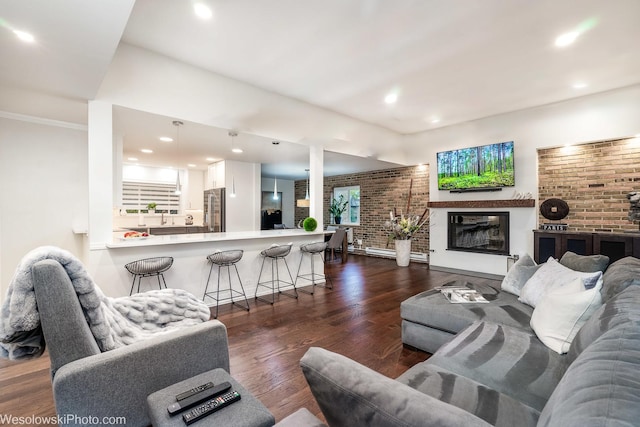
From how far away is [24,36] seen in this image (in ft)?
6.69

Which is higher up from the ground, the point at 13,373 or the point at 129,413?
the point at 129,413

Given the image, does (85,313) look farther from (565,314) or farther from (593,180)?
(593,180)

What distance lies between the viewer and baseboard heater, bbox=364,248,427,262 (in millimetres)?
6961

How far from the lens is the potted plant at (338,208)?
888cm

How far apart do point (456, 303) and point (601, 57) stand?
11.8 feet

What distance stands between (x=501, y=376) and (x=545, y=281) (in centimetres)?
131

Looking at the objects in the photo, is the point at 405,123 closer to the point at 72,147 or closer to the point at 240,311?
the point at 240,311

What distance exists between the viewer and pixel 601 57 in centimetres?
350

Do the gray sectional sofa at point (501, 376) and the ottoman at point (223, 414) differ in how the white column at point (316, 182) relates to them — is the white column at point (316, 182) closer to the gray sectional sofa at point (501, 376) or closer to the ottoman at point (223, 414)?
the gray sectional sofa at point (501, 376)

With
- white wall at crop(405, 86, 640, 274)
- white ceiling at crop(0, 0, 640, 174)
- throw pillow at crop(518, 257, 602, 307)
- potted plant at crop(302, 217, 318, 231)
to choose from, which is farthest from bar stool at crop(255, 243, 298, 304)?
white wall at crop(405, 86, 640, 274)

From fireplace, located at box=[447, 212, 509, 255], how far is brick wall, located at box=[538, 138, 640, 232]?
0.64 metres

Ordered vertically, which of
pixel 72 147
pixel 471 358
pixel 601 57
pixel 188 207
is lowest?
pixel 471 358

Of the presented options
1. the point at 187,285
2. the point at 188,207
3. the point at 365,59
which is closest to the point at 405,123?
the point at 365,59

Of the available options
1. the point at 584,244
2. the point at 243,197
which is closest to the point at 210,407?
the point at 584,244
